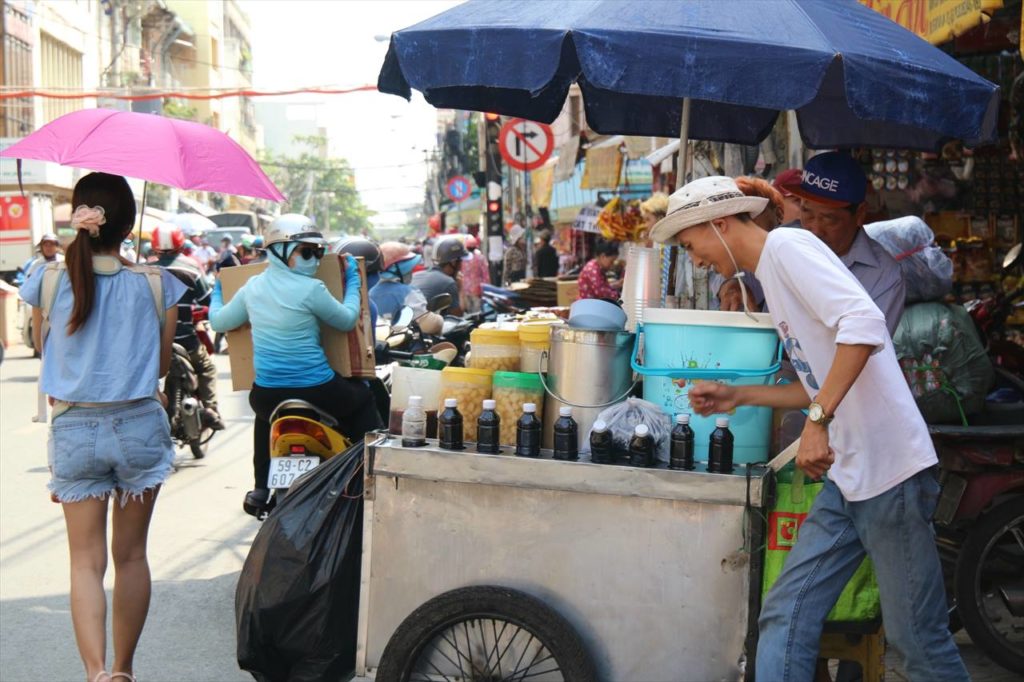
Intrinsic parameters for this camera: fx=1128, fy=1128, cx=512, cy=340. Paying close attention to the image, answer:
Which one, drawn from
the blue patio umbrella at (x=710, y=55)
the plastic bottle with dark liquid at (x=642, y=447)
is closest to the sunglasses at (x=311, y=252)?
the blue patio umbrella at (x=710, y=55)

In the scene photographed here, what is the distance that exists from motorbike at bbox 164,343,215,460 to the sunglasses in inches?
156

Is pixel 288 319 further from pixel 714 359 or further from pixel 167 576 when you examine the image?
pixel 714 359

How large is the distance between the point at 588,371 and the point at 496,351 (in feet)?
1.61

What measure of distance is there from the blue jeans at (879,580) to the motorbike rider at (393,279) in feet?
18.5

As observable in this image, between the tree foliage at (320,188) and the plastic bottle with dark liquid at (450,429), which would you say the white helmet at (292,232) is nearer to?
the plastic bottle with dark liquid at (450,429)

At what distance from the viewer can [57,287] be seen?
420cm

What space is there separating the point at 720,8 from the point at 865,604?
201cm

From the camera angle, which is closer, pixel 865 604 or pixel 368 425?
pixel 865 604

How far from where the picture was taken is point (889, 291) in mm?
4082

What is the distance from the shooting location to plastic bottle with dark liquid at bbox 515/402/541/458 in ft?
11.9

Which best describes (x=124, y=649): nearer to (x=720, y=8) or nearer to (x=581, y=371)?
(x=581, y=371)

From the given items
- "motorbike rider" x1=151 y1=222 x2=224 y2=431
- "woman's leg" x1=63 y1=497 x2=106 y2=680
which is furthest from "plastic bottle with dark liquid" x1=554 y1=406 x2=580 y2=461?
"motorbike rider" x1=151 y1=222 x2=224 y2=431

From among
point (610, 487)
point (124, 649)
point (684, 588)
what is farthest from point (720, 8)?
point (124, 649)

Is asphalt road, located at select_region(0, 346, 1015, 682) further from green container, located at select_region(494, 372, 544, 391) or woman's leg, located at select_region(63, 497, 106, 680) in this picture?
green container, located at select_region(494, 372, 544, 391)
